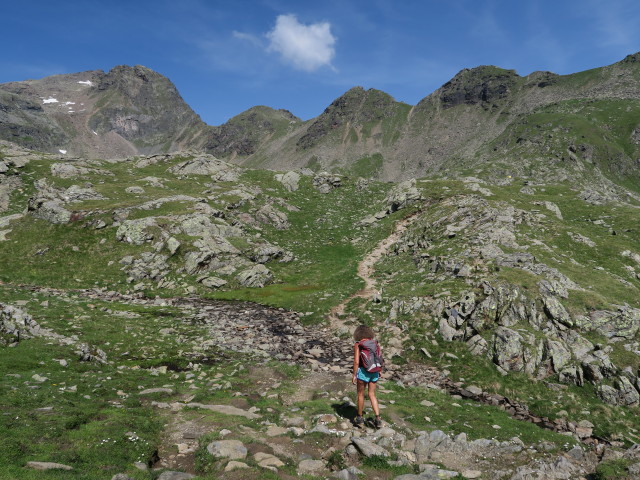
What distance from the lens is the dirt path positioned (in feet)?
106

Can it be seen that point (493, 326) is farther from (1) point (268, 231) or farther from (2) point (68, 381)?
(1) point (268, 231)

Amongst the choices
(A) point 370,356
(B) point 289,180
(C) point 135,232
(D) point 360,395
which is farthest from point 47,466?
(B) point 289,180

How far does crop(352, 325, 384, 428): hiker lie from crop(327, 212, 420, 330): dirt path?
1635cm

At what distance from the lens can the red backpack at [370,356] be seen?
13562 millimetres

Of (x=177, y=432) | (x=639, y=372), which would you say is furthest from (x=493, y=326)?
(x=177, y=432)

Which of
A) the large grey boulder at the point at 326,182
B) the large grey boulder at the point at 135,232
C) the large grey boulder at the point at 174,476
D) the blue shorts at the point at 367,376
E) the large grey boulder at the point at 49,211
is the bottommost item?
the large grey boulder at the point at 174,476

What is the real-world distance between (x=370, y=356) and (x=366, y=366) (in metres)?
0.44

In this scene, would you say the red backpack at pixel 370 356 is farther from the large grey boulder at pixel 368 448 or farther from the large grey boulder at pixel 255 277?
the large grey boulder at pixel 255 277

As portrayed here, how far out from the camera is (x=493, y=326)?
24.2 metres

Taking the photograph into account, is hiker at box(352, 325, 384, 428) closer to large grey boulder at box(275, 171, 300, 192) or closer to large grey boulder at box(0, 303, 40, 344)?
large grey boulder at box(0, 303, 40, 344)

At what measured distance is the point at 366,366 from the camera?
13.6 meters

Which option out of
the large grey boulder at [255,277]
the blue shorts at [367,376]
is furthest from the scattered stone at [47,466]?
the large grey boulder at [255,277]

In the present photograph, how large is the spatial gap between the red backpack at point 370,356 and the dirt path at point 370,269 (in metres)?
16.5

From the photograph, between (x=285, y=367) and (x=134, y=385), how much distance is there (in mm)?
8776
